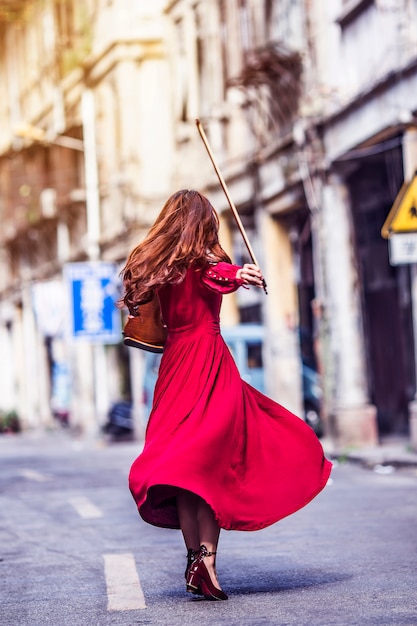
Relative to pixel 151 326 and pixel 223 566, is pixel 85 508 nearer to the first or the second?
pixel 223 566

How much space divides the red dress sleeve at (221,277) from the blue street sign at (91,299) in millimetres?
26706

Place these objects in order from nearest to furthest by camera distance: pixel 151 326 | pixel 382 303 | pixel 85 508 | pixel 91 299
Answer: pixel 151 326 → pixel 85 508 → pixel 382 303 → pixel 91 299

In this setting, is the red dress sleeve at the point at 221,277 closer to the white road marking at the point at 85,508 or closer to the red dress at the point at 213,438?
the red dress at the point at 213,438

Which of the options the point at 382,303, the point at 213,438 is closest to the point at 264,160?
the point at 382,303

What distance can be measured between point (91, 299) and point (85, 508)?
69.2 feet

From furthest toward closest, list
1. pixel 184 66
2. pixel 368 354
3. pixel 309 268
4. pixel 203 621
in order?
pixel 184 66, pixel 309 268, pixel 368 354, pixel 203 621

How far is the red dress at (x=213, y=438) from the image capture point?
690 cm

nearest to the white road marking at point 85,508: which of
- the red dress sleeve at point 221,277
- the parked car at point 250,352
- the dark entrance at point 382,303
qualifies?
the red dress sleeve at point 221,277

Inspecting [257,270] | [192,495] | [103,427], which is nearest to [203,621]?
[192,495]

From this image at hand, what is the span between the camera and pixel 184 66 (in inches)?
1197

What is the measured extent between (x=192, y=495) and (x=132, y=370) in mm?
27996

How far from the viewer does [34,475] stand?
18250 millimetres

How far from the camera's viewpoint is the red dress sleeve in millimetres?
6934

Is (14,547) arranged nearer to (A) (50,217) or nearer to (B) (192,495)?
(B) (192,495)
